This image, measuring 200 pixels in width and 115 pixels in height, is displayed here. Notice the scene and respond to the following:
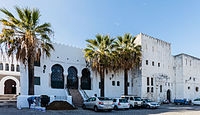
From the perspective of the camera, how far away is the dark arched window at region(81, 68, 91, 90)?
87.9 ft

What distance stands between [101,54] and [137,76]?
→ 10380mm

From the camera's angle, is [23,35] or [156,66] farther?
[156,66]

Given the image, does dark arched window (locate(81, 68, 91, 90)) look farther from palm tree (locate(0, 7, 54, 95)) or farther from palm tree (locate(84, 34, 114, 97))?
palm tree (locate(0, 7, 54, 95))

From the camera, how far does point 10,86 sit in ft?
102

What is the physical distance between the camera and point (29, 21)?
17.8 meters

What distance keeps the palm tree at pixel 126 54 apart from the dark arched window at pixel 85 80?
501cm

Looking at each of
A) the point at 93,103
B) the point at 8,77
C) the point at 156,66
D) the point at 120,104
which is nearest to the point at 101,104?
the point at 93,103

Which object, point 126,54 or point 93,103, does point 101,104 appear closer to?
point 93,103

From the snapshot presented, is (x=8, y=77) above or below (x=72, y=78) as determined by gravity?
below

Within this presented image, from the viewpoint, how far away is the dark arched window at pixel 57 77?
24234 mm

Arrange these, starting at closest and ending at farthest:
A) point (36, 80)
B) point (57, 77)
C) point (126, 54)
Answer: point (36, 80), point (57, 77), point (126, 54)

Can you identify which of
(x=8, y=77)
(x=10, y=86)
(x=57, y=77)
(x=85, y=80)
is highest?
(x=57, y=77)

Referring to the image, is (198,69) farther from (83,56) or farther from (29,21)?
(29,21)

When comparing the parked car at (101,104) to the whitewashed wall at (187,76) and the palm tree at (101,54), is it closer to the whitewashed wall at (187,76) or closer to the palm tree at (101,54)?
the palm tree at (101,54)
